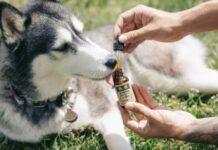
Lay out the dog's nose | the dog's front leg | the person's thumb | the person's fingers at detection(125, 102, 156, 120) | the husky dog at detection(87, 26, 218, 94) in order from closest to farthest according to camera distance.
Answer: the person's fingers at detection(125, 102, 156, 120)
the dog's nose
the person's thumb
the dog's front leg
the husky dog at detection(87, 26, 218, 94)

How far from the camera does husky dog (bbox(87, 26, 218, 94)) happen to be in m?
4.76

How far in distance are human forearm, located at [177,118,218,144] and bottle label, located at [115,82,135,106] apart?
41cm

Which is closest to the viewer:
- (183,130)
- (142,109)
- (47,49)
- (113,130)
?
(142,109)

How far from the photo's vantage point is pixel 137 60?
496 cm

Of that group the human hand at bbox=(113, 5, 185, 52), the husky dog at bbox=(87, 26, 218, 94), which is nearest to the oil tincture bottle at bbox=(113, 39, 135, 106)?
the human hand at bbox=(113, 5, 185, 52)

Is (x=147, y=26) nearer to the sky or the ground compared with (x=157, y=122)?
nearer to the sky

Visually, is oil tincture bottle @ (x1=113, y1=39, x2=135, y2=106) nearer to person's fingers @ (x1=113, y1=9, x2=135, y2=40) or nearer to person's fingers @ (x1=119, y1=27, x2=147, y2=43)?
person's fingers @ (x1=119, y1=27, x2=147, y2=43)

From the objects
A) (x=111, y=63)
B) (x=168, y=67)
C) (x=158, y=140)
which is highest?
(x=111, y=63)

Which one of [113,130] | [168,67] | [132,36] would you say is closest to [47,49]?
[132,36]

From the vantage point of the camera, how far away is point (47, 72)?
12.4ft

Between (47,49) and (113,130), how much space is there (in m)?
0.80

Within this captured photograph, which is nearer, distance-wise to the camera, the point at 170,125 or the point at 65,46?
the point at 170,125

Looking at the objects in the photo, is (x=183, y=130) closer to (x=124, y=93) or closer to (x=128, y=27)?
(x=124, y=93)

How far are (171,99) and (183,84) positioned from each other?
7.3 inches
